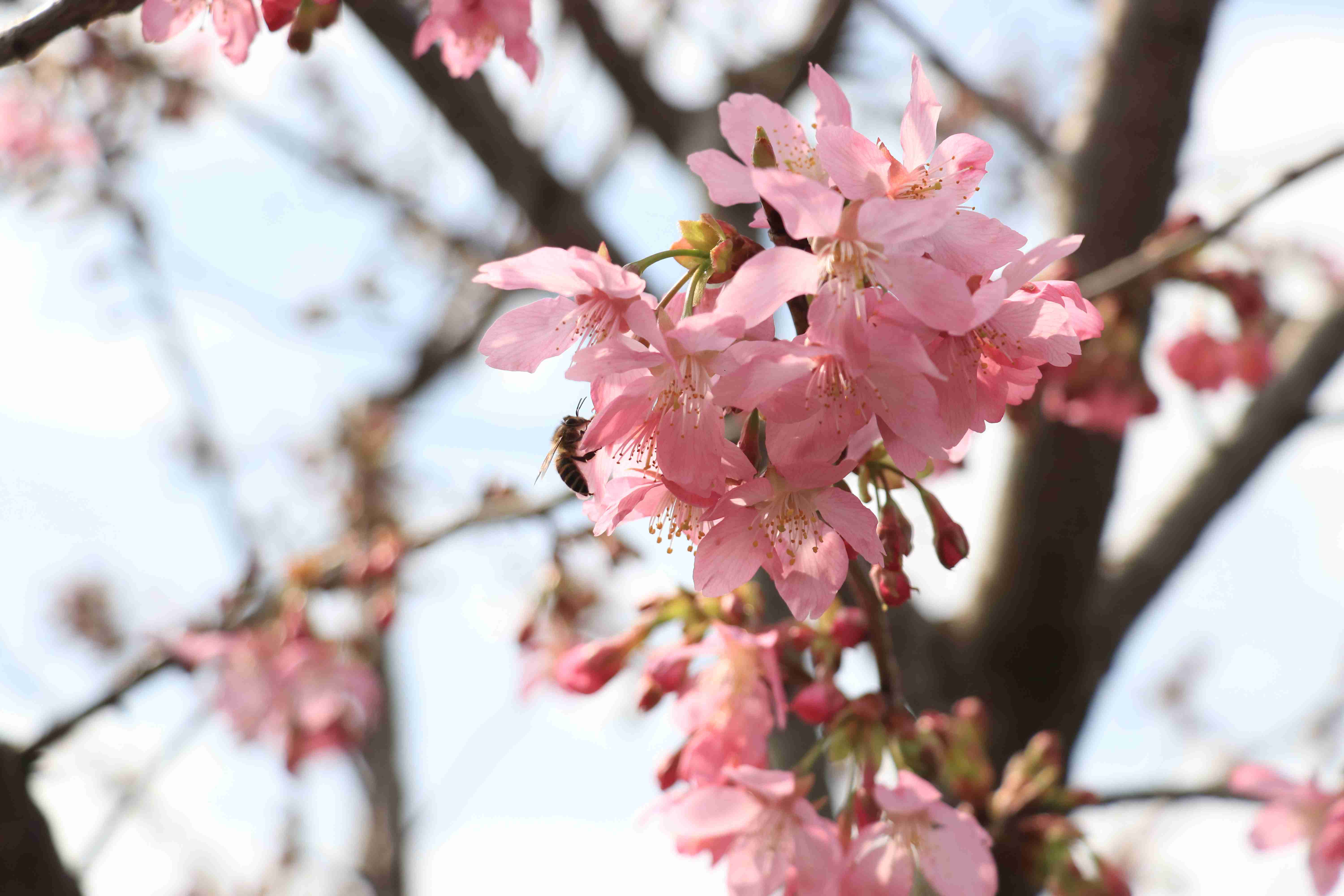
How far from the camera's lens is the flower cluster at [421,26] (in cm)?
118

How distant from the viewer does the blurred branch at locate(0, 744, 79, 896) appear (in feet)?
4.58

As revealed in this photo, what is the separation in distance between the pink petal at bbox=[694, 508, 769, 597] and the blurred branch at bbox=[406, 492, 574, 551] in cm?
94

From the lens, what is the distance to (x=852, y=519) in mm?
846

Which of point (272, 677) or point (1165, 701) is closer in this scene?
point (272, 677)

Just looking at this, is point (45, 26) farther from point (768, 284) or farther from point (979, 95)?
point (979, 95)

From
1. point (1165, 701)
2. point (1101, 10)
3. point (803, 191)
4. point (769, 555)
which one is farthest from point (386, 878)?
point (1165, 701)

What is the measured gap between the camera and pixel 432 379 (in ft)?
14.5

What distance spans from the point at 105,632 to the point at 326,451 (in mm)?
1998

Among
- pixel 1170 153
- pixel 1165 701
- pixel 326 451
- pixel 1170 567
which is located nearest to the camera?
pixel 1170 153

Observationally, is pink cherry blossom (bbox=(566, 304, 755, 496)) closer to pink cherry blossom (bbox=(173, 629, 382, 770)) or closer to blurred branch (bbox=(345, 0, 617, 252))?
blurred branch (bbox=(345, 0, 617, 252))

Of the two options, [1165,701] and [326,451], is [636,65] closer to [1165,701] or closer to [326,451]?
[326,451]

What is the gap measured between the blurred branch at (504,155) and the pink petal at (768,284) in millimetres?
1505

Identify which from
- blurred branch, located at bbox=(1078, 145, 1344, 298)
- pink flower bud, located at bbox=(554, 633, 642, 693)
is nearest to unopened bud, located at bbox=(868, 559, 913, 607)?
pink flower bud, located at bbox=(554, 633, 642, 693)

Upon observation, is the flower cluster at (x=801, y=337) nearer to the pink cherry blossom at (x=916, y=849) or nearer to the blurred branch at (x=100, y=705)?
the pink cherry blossom at (x=916, y=849)
